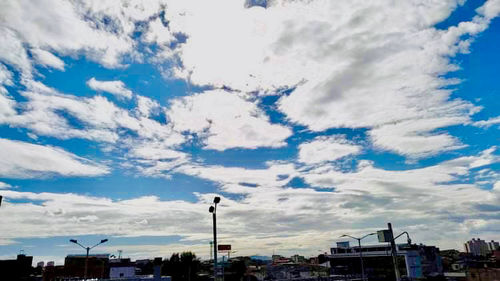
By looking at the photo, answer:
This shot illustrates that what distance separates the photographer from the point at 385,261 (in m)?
109

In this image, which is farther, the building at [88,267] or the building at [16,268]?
the building at [88,267]

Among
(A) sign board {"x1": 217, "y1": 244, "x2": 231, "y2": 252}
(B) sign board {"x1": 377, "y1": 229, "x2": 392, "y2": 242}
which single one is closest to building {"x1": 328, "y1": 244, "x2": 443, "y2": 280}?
(B) sign board {"x1": 377, "y1": 229, "x2": 392, "y2": 242}

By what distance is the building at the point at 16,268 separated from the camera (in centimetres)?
5400

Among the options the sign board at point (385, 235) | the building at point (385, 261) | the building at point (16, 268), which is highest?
the sign board at point (385, 235)

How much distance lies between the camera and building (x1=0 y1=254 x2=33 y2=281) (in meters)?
54.0

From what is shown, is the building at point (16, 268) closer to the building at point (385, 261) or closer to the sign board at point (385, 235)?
the sign board at point (385, 235)

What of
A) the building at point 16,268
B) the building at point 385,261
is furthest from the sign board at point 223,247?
the building at point 385,261

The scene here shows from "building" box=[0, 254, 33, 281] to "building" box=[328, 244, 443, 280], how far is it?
87.5 metres

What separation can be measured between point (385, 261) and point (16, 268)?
10103 cm

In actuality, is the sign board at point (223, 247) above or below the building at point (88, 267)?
above

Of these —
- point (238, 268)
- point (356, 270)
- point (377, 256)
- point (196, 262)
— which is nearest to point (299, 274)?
point (356, 270)

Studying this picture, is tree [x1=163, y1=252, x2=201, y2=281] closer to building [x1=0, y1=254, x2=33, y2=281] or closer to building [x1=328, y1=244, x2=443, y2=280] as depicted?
building [x1=0, y1=254, x2=33, y2=281]

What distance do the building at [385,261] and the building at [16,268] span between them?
287 ft

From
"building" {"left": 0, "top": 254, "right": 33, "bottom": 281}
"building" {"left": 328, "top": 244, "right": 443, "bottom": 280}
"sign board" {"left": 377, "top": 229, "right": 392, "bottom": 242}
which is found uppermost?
"sign board" {"left": 377, "top": 229, "right": 392, "bottom": 242}
